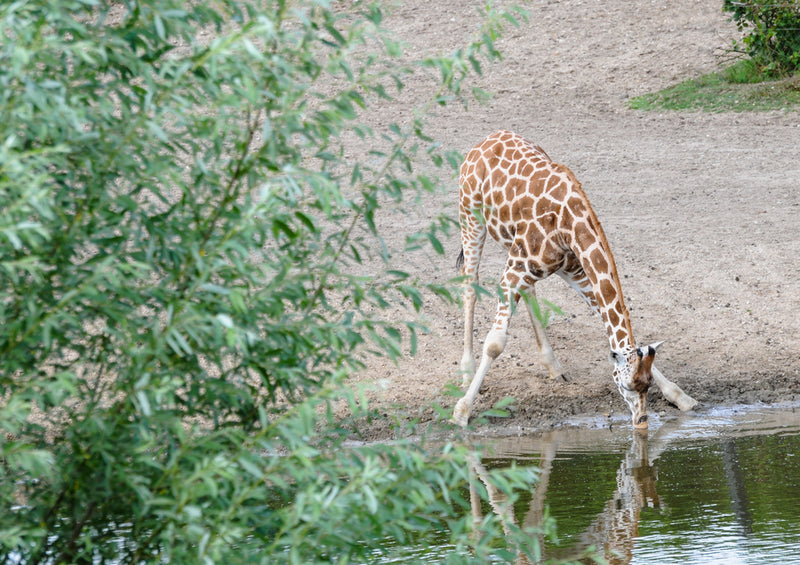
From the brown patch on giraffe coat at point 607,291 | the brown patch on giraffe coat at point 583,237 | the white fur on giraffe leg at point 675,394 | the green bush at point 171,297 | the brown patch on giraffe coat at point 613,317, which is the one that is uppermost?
the green bush at point 171,297

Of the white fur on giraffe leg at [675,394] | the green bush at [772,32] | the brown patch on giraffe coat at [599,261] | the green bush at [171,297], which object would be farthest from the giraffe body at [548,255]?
the green bush at [772,32]

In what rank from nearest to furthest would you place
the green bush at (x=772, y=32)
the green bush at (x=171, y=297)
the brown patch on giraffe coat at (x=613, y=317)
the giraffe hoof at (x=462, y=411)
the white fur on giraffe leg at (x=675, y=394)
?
the green bush at (x=171, y=297), the brown patch on giraffe coat at (x=613, y=317), the giraffe hoof at (x=462, y=411), the white fur on giraffe leg at (x=675, y=394), the green bush at (x=772, y=32)

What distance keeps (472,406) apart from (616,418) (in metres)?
1.01

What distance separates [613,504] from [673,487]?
Result: 46 cm

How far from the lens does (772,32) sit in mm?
14781

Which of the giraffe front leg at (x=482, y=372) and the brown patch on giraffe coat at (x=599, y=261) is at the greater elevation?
the brown patch on giraffe coat at (x=599, y=261)

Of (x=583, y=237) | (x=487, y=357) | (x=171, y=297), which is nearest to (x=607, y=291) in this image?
(x=583, y=237)

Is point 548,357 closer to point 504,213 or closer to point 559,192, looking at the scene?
point 504,213

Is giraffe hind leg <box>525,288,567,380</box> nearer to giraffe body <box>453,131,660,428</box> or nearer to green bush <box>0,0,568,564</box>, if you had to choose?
giraffe body <box>453,131,660,428</box>

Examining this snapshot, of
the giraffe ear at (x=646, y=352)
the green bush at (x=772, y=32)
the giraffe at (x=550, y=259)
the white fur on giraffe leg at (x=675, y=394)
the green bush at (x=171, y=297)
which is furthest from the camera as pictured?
the green bush at (x=772, y=32)

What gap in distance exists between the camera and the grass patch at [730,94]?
14.6 m

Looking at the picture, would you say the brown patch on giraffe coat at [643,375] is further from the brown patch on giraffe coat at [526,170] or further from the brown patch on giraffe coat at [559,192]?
the brown patch on giraffe coat at [526,170]

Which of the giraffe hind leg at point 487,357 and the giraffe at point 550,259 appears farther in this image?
the giraffe hind leg at point 487,357

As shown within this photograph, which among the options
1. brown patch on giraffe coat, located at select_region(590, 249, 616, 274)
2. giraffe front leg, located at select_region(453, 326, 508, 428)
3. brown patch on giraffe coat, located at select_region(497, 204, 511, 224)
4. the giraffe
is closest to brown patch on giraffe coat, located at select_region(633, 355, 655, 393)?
the giraffe
